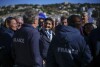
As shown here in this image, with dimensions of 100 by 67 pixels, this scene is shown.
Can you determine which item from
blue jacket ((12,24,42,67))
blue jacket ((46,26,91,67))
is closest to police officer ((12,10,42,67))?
blue jacket ((12,24,42,67))

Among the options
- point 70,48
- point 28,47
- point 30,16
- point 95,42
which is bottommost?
point 28,47

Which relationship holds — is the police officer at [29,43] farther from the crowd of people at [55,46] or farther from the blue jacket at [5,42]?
the blue jacket at [5,42]

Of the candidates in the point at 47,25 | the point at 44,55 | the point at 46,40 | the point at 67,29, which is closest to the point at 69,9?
the point at 47,25

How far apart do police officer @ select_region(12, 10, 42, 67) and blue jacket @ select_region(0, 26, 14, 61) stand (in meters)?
0.93

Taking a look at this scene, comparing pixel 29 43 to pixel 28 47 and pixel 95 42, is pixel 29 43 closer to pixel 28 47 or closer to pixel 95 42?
pixel 28 47

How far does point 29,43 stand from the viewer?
484 cm

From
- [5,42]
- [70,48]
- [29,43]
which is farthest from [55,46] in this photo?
[5,42]

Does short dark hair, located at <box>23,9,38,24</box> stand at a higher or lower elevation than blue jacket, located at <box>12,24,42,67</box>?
higher

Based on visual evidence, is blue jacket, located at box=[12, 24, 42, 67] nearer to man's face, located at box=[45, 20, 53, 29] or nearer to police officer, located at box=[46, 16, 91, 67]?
police officer, located at box=[46, 16, 91, 67]

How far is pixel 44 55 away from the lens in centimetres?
504

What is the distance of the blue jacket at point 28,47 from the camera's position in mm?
4777

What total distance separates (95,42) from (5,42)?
236 cm

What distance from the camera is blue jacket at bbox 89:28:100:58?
4105mm

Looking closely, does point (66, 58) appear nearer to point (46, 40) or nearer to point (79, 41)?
point (79, 41)
